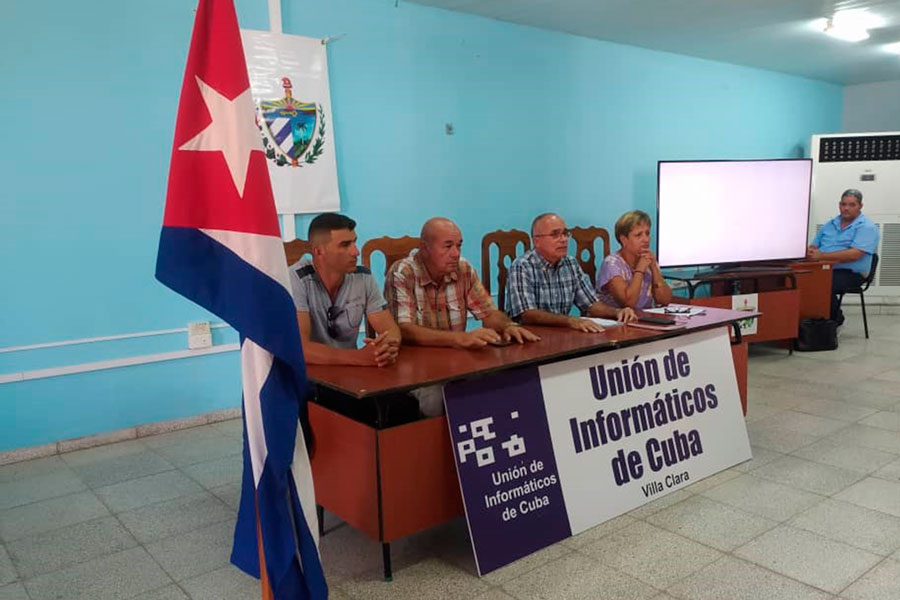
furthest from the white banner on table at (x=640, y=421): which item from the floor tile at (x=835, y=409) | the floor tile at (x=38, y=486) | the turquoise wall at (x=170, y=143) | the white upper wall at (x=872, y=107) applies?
the white upper wall at (x=872, y=107)

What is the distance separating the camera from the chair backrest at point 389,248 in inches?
125

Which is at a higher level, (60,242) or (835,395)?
(60,242)

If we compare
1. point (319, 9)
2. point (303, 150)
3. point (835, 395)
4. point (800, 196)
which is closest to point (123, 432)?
point (303, 150)

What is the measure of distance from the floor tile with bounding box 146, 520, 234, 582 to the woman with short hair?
206cm

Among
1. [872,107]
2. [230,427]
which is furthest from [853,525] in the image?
[872,107]

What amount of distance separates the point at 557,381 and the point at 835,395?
2.53 metres

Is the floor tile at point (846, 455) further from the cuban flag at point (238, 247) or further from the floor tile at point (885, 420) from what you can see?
the cuban flag at point (238, 247)

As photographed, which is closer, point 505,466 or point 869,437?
point 505,466

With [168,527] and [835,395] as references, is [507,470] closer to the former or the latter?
[168,527]

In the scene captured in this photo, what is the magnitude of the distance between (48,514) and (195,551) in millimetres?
758

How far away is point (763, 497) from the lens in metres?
2.70

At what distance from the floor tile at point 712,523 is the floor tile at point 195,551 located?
1.55m

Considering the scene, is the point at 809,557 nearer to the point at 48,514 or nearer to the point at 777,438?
the point at 777,438

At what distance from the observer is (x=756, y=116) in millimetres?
6664
